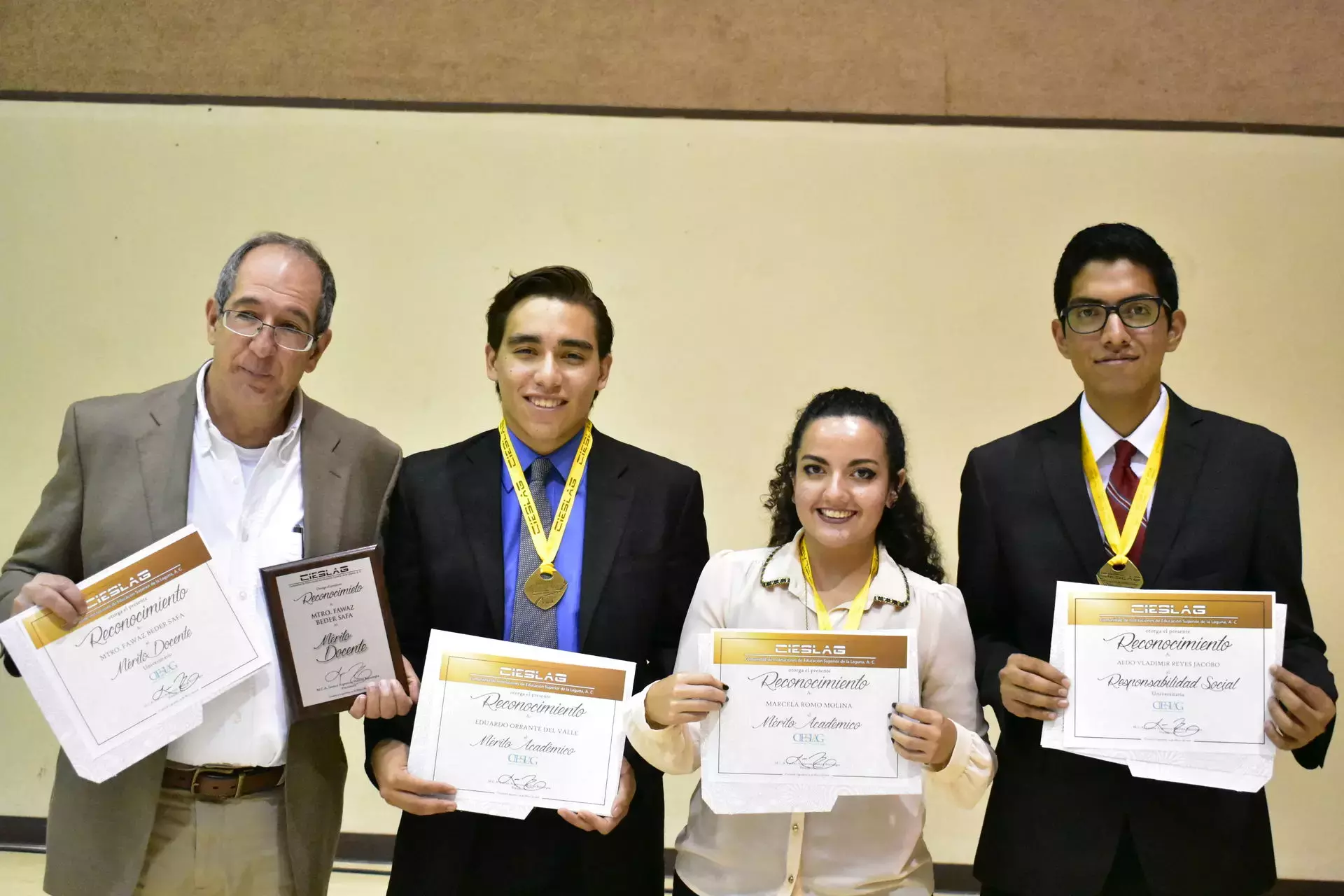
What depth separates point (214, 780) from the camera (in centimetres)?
206

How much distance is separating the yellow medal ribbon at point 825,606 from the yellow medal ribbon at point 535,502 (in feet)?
1.73

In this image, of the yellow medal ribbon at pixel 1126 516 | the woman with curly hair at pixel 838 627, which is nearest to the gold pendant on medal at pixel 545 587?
the woman with curly hair at pixel 838 627

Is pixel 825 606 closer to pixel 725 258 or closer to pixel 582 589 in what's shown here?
pixel 582 589

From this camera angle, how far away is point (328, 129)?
13.9ft

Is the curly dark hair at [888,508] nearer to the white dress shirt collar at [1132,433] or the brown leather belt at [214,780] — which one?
the white dress shirt collar at [1132,433]

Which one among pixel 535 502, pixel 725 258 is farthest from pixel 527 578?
pixel 725 258

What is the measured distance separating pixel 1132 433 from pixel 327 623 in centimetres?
180

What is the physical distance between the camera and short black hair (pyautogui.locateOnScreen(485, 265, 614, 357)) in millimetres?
2256

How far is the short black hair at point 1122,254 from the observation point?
2158 millimetres

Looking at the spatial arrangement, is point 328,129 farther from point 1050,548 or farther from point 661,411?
point 1050,548

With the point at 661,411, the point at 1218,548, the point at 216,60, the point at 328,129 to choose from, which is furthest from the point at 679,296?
the point at 1218,548
